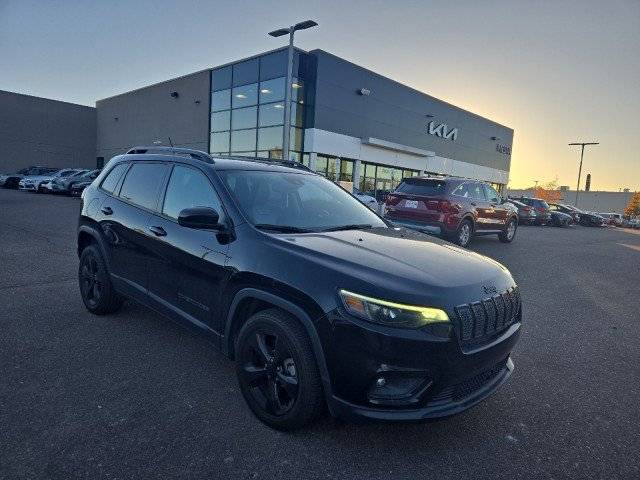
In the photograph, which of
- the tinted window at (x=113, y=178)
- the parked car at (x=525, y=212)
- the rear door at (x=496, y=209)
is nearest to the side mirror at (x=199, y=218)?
the tinted window at (x=113, y=178)

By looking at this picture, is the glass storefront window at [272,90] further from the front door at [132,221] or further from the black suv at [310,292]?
the black suv at [310,292]

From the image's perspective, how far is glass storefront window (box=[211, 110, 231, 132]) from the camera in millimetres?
27719

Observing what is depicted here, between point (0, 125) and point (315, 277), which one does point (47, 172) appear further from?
point (315, 277)

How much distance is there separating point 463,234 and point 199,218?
28.7 feet

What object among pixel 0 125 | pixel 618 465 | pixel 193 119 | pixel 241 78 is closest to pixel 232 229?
pixel 618 465

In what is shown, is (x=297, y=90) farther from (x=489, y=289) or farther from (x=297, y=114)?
(x=489, y=289)

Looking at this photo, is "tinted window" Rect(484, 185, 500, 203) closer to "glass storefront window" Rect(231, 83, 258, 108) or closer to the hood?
the hood

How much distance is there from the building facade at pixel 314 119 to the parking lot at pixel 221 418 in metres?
19.9

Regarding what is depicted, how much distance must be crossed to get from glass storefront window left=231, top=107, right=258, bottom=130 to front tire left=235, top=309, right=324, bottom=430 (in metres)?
24.4

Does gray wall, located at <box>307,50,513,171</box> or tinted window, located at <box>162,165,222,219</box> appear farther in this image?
gray wall, located at <box>307,50,513,171</box>

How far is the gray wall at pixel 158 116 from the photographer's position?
97.9ft

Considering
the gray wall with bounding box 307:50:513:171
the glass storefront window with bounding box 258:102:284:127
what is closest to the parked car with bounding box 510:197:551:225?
the gray wall with bounding box 307:50:513:171

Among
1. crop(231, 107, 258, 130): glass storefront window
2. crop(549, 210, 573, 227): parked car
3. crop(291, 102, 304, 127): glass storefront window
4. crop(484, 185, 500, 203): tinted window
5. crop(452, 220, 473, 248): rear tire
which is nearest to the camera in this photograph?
crop(452, 220, 473, 248): rear tire

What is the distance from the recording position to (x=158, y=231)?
352 centimetres
